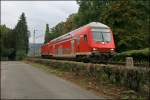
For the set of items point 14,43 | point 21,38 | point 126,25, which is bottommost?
point 14,43

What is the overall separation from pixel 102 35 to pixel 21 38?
100 meters

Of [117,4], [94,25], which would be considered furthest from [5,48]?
[94,25]

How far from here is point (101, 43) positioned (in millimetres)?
32562

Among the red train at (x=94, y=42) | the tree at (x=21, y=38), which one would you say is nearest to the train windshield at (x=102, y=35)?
the red train at (x=94, y=42)

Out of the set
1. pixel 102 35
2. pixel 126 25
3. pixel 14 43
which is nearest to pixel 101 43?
pixel 102 35

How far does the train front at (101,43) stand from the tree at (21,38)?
292 ft

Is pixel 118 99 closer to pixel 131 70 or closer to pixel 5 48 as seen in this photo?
pixel 131 70

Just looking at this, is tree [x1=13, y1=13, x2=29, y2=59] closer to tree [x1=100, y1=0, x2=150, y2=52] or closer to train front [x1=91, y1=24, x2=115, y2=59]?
tree [x1=100, y1=0, x2=150, y2=52]

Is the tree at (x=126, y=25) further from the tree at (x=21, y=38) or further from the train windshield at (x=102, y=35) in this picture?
the tree at (x=21, y=38)

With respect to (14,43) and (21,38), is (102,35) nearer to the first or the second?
(14,43)

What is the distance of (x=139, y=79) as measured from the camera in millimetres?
14969

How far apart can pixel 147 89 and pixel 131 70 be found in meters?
1.58

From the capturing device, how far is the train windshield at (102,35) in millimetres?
32841

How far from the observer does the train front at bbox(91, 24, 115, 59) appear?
105ft
